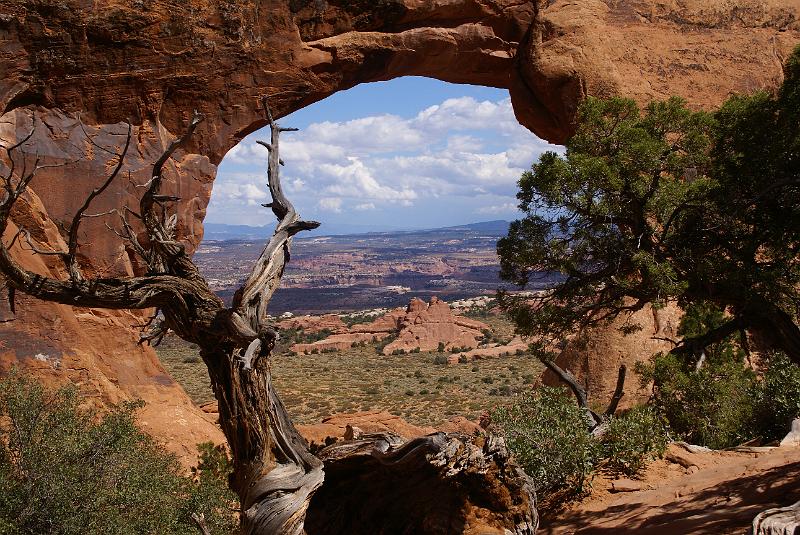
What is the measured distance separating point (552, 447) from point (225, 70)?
1305 centimetres

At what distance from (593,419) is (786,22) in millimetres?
16373

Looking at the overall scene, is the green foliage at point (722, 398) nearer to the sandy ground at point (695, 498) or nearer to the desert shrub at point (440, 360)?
the sandy ground at point (695, 498)

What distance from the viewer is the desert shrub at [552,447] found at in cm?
954

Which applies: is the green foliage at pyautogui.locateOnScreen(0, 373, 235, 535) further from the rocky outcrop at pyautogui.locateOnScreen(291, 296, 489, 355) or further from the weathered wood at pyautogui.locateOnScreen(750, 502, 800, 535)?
the rocky outcrop at pyautogui.locateOnScreen(291, 296, 489, 355)

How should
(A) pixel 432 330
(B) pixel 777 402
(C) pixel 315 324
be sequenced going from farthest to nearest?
(C) pixel 315 324, (A) pixel 432 330, (B) pixel 777 402

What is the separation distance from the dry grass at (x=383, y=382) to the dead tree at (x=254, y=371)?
16.2 m

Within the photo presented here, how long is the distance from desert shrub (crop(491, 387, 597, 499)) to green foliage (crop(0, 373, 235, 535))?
165 inches

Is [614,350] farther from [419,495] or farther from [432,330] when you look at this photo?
[432,330]

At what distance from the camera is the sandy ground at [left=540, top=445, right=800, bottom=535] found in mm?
7215

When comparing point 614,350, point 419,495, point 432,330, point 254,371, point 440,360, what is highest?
point 254,371

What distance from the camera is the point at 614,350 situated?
61.8 ft

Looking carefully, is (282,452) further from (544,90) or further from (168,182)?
(544,90)

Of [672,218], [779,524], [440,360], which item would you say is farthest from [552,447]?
[440,360]

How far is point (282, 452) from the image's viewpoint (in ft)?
18.4
